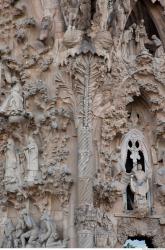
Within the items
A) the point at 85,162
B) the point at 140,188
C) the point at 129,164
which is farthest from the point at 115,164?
the point at 85,162

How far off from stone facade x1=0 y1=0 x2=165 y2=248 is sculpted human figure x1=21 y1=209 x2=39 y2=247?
18mm

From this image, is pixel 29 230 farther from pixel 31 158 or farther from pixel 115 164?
pixel 115 164

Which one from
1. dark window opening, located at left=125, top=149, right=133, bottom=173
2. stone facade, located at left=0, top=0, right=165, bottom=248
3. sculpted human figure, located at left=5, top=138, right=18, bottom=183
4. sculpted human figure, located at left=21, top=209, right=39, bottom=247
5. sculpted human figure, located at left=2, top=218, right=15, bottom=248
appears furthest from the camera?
dark window opening, located at left=125, top=149, right=133, bottom=173

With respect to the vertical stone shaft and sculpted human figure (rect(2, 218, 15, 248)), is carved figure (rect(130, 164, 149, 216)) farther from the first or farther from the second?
sculpted human figure (rect(2, 218, 15, 248))

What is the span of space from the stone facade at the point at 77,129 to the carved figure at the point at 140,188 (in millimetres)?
Result: 19

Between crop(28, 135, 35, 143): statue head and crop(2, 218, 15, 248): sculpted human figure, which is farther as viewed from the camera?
crop(28, 135, 35, 143): statue head

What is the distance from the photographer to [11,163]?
27.9ft

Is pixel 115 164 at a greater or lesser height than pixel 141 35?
lesser

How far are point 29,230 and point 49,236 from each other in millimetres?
393

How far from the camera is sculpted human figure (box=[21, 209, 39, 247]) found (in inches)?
306

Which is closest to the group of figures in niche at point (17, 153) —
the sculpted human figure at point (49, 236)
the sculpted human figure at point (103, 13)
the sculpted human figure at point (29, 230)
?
the sculpted human figure at point (29, 230)

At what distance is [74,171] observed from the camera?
27.1 feet

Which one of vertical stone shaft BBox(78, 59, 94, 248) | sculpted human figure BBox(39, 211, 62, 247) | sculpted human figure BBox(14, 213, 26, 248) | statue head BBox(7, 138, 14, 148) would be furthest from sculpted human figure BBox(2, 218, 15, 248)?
statue head BBox(7, 138, 14, 148)

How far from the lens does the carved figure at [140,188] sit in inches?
339
